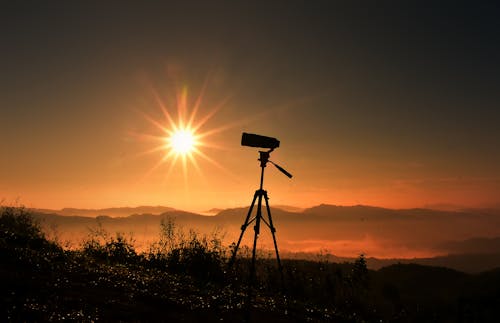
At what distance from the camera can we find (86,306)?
23.0 feet

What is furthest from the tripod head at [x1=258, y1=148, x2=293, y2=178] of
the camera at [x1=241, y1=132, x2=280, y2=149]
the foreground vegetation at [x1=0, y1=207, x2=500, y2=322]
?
the foreground vegetation at [x1=0, y1=207, x2=500, y2=322]

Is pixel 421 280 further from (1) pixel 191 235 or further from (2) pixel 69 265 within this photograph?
(2) pixel 69 265

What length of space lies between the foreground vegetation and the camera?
3.49m

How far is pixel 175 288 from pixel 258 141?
4312 mm

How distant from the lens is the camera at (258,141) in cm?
962

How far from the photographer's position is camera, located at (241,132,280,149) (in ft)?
31.6

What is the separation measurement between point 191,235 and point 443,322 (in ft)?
29.9

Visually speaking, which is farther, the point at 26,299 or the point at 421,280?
the point at 421,280

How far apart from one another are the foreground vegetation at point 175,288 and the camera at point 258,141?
349cm

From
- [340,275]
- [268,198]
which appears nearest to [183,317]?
[268,198]

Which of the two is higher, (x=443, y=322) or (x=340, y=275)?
(x=340, y=275)

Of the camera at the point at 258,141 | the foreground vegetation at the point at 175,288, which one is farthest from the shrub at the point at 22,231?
the camera at the point at 258,141

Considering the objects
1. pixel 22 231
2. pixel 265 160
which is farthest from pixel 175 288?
pixel 22 231

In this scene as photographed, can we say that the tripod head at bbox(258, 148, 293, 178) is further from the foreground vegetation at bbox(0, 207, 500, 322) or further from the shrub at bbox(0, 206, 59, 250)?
the shrub at bbox(0, 206, 59, 250)
